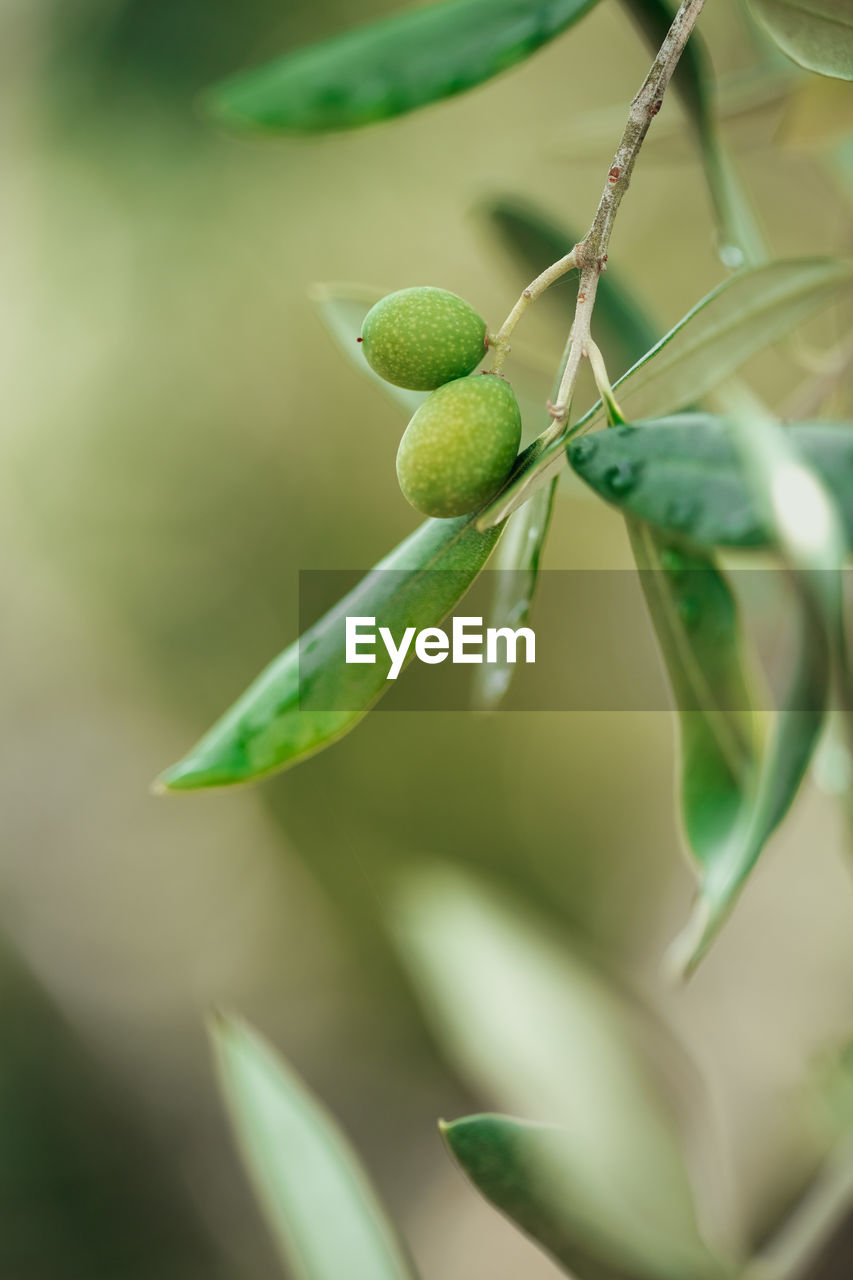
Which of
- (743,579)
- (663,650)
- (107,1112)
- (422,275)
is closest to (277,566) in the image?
(422,275)

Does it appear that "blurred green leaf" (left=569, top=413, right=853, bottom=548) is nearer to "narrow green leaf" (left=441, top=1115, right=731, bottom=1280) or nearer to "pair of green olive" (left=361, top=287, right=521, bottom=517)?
"pair of green olive" (left=361, top=287, right=521, bottom=517)

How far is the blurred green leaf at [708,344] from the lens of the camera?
0.44 meters

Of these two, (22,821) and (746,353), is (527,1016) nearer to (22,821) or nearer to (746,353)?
(746,353)

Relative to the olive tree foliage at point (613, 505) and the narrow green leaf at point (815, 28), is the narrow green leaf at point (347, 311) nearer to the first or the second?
the olive tree foliage at point (613, 505)

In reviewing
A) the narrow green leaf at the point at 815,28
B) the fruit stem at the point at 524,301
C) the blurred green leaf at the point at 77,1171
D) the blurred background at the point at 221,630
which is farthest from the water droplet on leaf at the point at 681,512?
the blurred green leaf at the point at 77,1171

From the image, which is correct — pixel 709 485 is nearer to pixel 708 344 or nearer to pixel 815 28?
pixel 708 344

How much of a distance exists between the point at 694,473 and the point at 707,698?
22cm

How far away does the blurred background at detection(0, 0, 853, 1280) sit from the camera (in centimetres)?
234

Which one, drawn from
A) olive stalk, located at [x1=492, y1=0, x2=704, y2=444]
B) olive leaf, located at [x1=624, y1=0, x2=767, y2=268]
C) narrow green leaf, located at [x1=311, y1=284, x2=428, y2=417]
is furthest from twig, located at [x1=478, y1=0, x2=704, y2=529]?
narrow green leaf, located at [x1=311, y1=284, x2=428, y2=417]

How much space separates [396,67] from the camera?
583mm

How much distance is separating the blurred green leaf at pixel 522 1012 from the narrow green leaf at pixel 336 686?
55 centimetres


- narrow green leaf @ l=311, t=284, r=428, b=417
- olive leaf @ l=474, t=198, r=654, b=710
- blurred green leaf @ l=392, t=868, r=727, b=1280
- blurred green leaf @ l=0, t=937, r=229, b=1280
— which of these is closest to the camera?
olive leaf @ l=474, t=198, r=654, b=710

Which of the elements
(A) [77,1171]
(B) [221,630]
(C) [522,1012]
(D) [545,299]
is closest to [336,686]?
(D) [545,299]

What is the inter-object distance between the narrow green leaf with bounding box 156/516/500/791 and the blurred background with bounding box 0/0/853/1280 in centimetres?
167
